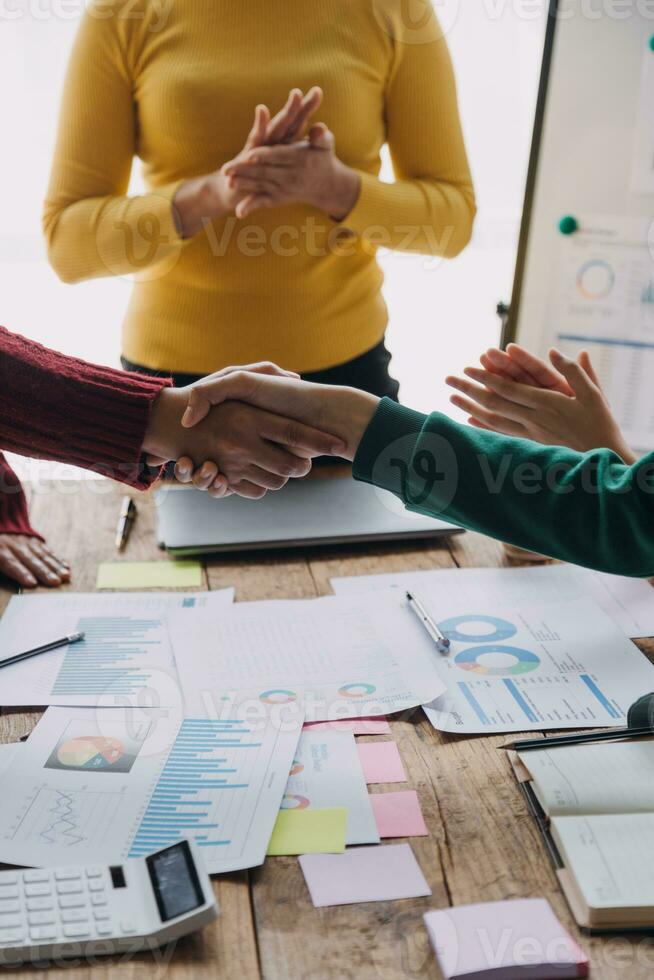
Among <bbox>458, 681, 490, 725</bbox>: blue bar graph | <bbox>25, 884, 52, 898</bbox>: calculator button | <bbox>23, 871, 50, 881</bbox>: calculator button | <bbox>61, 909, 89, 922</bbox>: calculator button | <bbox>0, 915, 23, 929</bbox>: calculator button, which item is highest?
<bbox>458, 681, 490, 725</bbox>: blue bar graph

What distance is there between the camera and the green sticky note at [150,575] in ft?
4.00

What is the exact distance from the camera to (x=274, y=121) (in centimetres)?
147

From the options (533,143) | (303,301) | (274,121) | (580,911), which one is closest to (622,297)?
(533,143)

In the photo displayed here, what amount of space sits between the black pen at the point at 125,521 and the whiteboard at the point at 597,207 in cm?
150

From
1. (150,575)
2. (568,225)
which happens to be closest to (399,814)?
(150,575)

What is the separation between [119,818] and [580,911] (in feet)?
1.25

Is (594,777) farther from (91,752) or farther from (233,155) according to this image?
(233,155)

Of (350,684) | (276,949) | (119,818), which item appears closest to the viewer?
(276,949)

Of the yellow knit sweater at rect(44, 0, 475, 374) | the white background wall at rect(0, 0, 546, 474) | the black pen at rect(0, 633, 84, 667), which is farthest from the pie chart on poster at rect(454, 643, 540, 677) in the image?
the white background wall at rect(0, 0, 546, 474)

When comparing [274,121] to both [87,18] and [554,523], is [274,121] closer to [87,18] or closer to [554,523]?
[87,18]

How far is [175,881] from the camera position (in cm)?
71

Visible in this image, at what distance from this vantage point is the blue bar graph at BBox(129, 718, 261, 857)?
782mm

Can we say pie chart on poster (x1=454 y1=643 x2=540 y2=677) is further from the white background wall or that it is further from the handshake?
the white background wall

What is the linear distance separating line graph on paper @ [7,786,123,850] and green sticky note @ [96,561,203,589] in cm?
41
